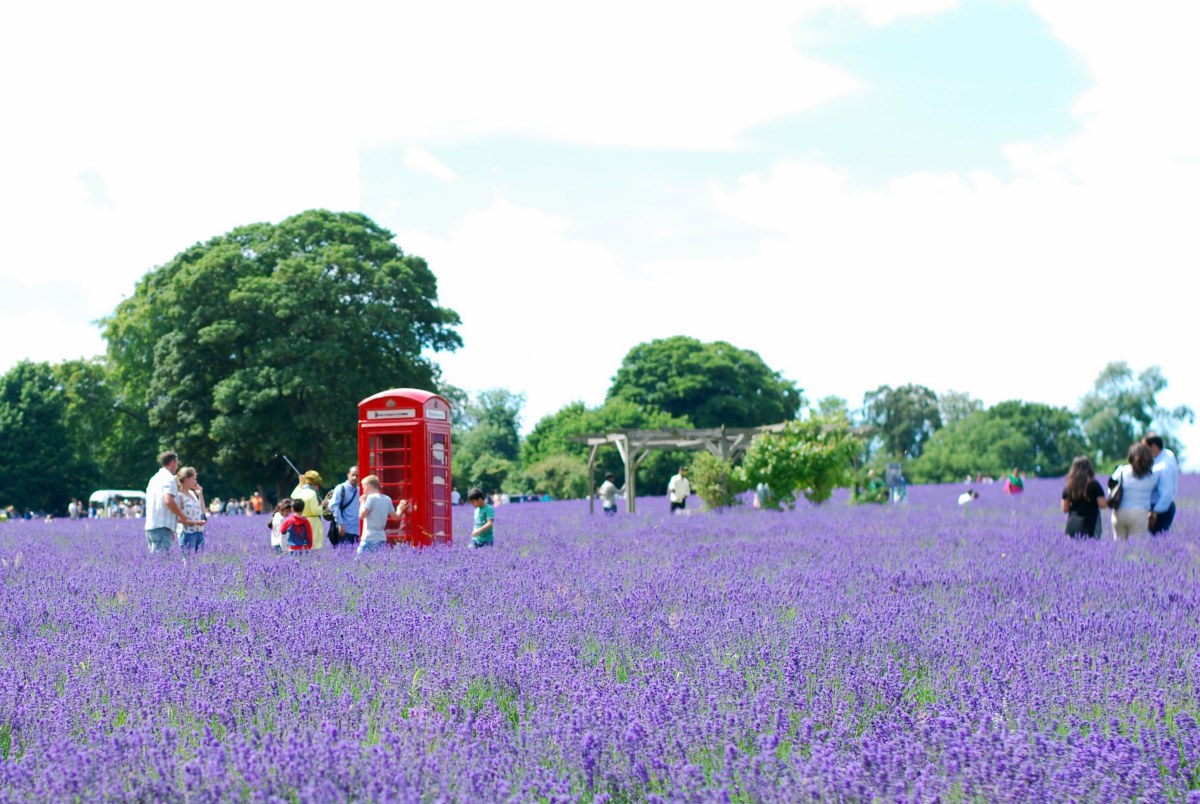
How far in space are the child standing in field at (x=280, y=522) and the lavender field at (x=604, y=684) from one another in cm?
301

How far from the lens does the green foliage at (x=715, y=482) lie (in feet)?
79.6

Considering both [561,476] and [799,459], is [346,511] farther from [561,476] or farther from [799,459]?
[561,476]

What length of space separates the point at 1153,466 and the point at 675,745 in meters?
8.14

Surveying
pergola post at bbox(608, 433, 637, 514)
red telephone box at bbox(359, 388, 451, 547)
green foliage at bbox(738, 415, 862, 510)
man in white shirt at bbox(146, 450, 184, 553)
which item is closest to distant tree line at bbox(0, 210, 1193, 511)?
green foliage at bbox(738, 415, 862, 510)

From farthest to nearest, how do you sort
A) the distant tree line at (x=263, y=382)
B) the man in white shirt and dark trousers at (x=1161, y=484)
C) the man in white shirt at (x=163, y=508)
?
1. the distant tree line at (x=263, y=382)
2. the man in white shirt at (x=163, y=508)
3. the man in white shirt and dark trousers at (x=1161, y=484)

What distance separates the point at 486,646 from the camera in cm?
520

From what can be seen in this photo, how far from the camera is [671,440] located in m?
26.2

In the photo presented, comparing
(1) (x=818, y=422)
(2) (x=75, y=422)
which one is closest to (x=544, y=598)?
(1) (x=818, y=422)

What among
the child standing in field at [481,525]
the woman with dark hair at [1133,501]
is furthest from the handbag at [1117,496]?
the child standing in field at [481,525]

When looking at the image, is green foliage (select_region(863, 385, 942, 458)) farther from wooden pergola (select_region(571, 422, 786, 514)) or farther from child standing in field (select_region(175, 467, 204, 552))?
child standing in field (select_region(175, 467, 204, 552))

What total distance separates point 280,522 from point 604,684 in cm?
837

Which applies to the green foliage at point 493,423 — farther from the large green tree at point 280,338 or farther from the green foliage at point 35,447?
the large green tree at point 280,338

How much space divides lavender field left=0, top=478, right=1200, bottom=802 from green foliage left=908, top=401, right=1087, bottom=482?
69682 millimetres

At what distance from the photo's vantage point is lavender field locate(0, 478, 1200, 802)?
3.31 metres
